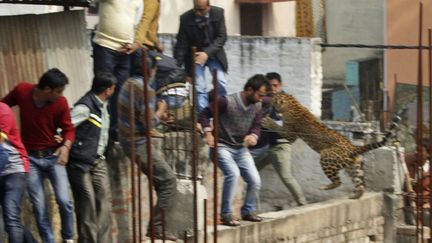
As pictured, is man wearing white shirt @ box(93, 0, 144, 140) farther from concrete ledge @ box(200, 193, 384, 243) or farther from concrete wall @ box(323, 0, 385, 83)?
concrete wall @ box(323, 0, 385, 83)

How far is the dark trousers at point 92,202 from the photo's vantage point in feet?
43.0

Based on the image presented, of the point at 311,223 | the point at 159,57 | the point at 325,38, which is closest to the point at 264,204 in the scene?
the point at 311,223

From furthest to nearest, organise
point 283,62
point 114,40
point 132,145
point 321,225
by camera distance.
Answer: point 283,62, point 321,225, point 114,40, point 132,145

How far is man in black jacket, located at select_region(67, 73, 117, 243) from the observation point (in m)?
13.0

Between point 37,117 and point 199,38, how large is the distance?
3.50m

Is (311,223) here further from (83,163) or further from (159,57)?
(83,163)

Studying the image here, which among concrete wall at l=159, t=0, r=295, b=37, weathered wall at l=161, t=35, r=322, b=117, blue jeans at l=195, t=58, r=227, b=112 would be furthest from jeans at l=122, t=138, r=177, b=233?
concrete wall at l=159, t=0, r=295, b=37

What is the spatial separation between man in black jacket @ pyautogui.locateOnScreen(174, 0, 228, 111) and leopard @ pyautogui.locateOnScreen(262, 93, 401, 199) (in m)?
1.29

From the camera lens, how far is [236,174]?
14.5 meters

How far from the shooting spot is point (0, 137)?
471 inches

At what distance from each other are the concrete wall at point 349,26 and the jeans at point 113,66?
13.3m

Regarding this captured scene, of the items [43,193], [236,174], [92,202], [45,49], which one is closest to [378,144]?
[236,174]

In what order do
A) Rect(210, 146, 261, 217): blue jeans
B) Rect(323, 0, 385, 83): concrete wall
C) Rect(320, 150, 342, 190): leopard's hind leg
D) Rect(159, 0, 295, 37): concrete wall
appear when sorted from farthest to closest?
Rect(323, 0, 385, 83): concrete wall < Rect(159, 0, 295, 37): concrete wall < Rect(320, 150, 342, 190): leopard's hind leg < Rect(210, 146, 261, 217): blue jeans

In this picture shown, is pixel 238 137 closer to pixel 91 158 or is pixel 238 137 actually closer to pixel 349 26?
pixel 91 158
